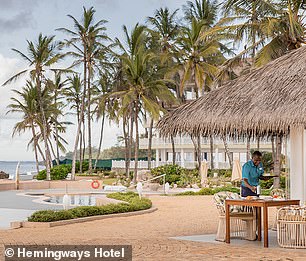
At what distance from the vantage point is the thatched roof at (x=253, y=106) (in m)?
9.59

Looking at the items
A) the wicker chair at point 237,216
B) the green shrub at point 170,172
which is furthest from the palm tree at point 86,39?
the wicker chair at point 237,216

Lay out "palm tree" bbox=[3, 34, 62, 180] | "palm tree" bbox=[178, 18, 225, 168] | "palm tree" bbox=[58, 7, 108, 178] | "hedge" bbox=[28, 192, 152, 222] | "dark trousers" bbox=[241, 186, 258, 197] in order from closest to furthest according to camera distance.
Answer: "dark trousers" bbox=[241, 186, 258, 197], "hedge" bbox=[28, 192, 152, 222], "palm tree" bbox=[178, 18, 225, 168], "palm tree" bbox=[3, 34, 62, 180], "palm tree" bbox=[58, 7, 108, 178]

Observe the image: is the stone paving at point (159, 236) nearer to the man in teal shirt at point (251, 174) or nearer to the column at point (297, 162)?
the man in teal shirt at point (251, 174)

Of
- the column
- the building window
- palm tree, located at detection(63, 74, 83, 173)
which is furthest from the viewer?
the building window

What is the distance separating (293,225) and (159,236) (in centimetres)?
270

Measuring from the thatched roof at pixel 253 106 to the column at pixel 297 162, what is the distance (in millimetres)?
394

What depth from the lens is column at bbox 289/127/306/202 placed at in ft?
34.9

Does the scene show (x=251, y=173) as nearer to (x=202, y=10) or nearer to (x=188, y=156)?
(x=202, y=10)

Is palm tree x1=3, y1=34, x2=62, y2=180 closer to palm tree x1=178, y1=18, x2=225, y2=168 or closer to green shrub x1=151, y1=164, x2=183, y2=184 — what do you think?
palm tree x1=178, y1=18, x2=225, y2=168

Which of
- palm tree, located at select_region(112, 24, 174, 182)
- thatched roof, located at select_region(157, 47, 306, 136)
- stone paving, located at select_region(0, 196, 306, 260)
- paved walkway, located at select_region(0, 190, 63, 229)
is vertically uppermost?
palm tree, located at select_region(112, 24, 174, 182)

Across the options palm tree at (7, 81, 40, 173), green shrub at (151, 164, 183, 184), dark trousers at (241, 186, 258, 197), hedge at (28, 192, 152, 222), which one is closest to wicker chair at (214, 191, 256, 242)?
dark trousers at (241, 186, 258, 197)

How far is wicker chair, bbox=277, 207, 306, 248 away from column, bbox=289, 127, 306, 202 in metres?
1.28

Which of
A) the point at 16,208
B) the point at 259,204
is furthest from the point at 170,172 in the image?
the point at 259,204

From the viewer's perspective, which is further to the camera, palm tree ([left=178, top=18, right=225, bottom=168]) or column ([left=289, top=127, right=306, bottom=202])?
palm tree ([left=178, top=18, right=225, bottom=168])
